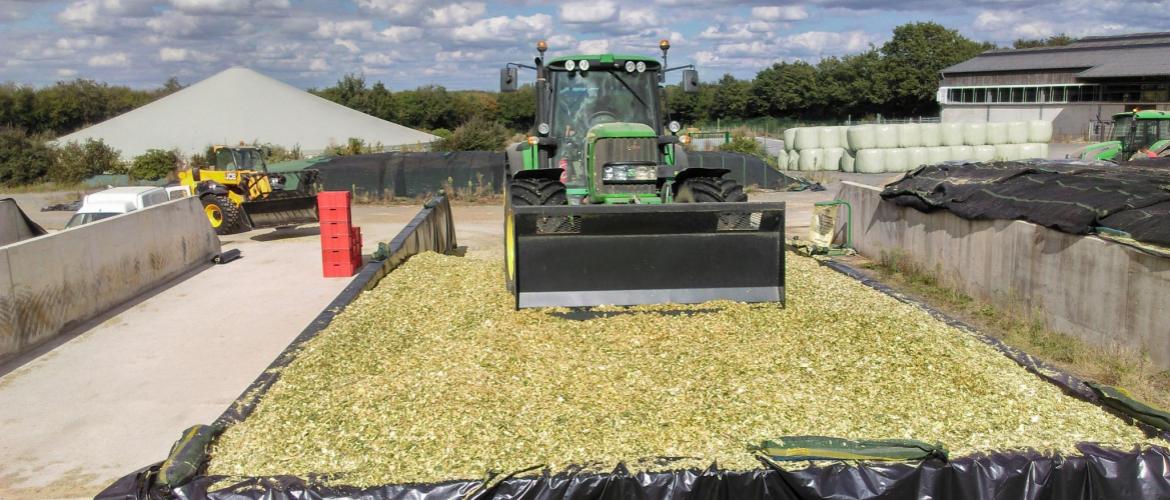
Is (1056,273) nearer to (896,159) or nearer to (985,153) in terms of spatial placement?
(896,159)

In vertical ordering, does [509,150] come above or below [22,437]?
A: above

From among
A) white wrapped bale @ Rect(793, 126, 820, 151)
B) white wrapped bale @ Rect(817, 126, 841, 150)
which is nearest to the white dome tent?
white wrapped bale @ Rect(793, 126, 820, 151)

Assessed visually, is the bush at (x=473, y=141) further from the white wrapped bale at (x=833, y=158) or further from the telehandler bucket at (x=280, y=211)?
the telehandler bucket at (x=280, y=211)

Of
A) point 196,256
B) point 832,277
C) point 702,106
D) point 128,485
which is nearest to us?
point 128,485

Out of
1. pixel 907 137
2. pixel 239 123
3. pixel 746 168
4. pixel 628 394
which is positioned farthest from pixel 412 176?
pixel 239 123

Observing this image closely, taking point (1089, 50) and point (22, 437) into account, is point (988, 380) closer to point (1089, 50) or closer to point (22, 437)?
point (22, 437)

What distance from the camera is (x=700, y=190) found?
7773mm

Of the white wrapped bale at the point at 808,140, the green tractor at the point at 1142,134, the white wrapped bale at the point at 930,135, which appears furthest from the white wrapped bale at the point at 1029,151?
the green tractor at the point at 1142,134

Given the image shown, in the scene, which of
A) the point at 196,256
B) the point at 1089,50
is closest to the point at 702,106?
the point at 1089,50

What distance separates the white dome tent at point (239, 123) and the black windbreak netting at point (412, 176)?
15.6m

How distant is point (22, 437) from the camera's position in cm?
580

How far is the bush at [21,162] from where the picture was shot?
30.0 m

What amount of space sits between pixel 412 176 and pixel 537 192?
15769mm

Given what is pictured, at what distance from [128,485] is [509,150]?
6.98 m
